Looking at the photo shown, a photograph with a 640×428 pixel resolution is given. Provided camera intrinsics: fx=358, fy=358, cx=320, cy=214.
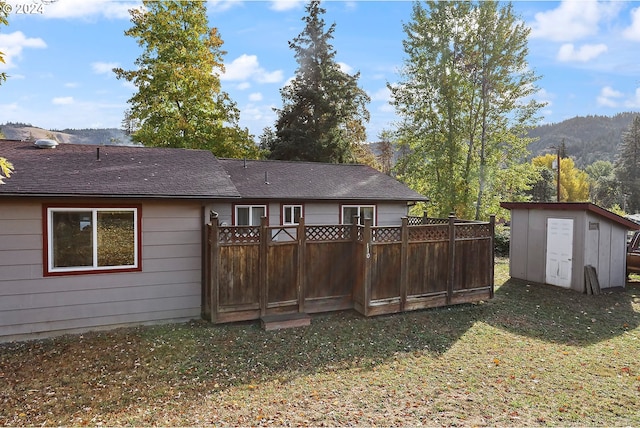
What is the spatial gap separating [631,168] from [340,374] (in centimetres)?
5821

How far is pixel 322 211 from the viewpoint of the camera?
1136 cm

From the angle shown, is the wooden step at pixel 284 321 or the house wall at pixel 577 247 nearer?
the wooden step at pixel 284 321

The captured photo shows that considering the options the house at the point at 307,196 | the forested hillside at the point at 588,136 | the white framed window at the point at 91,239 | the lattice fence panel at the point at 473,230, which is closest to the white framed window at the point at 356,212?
the house at the point at 307,196

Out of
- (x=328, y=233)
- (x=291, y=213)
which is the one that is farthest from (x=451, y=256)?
(x=291, y=213)

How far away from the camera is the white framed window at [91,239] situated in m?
6.16

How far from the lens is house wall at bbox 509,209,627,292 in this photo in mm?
9273

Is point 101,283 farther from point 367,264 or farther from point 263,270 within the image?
point 367,264

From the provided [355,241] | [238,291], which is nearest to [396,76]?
[355,241]

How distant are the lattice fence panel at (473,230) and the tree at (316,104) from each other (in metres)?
16.2

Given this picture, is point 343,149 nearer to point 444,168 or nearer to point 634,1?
point 444,168

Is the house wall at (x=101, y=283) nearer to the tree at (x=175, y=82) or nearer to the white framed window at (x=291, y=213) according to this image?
the white framed window at (x=291, y=213)

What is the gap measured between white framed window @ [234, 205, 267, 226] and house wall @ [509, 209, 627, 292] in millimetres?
7743

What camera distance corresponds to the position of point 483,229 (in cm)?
827

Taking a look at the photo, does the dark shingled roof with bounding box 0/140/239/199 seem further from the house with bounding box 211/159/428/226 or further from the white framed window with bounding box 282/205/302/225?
the white framed window with bounding box 282/205/302/225
